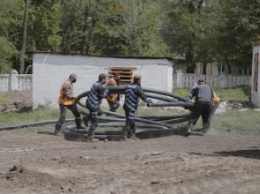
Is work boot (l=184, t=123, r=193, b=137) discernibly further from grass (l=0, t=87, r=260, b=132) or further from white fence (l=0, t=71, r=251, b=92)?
white fence (l=0, t=71, r=251, b=92)

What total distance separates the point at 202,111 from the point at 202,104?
0.21 metres

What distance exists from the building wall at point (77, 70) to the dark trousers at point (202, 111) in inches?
355

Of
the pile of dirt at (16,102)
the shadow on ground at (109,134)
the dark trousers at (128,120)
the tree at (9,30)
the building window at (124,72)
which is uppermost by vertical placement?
the tree at (9,30)

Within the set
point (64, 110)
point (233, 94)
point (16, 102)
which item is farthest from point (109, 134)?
point (233, 94)

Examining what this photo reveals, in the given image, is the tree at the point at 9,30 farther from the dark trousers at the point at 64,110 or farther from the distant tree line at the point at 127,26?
the dark trousers at the point at 64,110

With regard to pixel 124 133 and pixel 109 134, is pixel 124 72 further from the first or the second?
pixel 124 133

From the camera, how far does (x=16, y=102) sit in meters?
29.3

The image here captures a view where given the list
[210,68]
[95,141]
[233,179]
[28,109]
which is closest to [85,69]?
[28,109]

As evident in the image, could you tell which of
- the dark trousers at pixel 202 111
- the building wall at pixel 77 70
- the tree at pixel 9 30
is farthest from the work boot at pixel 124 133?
the tree at pixel 9 30

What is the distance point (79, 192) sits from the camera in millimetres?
8445

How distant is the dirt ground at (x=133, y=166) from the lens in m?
8.75

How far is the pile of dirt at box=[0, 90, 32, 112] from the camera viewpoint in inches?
1054

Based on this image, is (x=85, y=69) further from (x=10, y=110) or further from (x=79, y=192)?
(x=79, y=192)

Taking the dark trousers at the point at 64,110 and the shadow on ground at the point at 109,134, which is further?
the dark trousers at the point at 64,110
